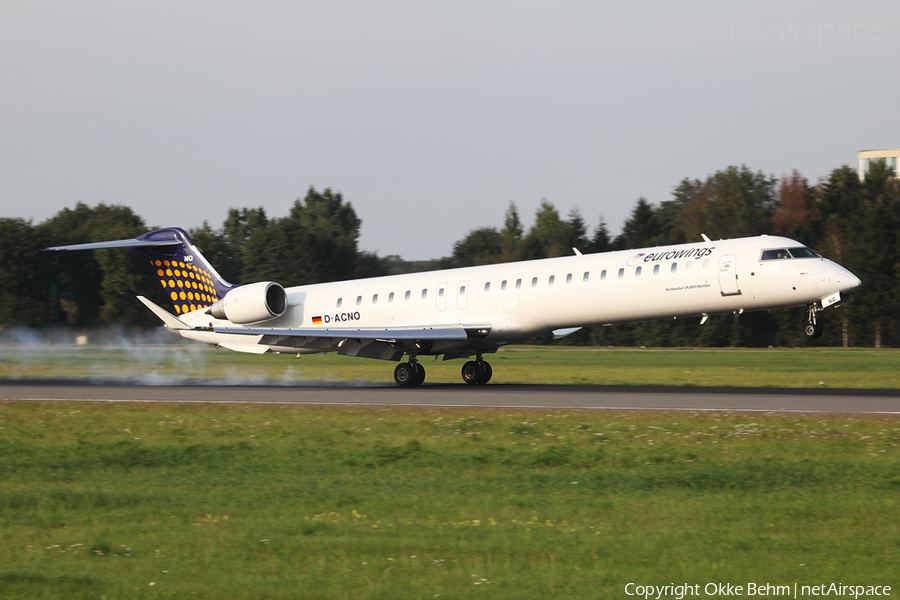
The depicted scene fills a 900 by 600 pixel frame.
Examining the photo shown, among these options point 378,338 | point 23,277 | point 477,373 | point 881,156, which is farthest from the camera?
point 881,156

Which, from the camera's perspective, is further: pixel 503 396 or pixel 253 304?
pixel 253 304

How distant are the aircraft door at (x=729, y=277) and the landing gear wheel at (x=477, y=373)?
7.87 metres

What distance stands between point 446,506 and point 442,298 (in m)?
16.8

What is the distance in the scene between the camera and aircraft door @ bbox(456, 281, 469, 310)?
26781mm

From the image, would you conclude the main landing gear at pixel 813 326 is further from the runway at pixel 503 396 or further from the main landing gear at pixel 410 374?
the main landing gear at pixel 410 374

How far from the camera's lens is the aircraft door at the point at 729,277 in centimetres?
2309

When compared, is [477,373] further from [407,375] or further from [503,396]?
[503,396]

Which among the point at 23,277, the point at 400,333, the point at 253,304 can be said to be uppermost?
the point at 23,277

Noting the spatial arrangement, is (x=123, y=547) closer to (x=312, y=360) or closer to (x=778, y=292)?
(x=778, y=292)

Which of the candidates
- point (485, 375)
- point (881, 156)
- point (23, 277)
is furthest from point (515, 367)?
point (881, 156)

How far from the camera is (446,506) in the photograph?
10734 millimetres

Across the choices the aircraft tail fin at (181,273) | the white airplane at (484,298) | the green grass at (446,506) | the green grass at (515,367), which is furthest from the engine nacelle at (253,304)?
the green grass at (446,506)

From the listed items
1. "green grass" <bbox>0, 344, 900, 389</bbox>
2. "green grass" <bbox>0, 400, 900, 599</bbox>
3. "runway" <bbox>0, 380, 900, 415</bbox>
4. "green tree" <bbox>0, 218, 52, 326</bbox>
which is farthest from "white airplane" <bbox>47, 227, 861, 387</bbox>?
"green tree" <bbox>0, 218, 52, 326</bbox>

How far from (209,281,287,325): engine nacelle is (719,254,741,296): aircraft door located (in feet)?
47.5
